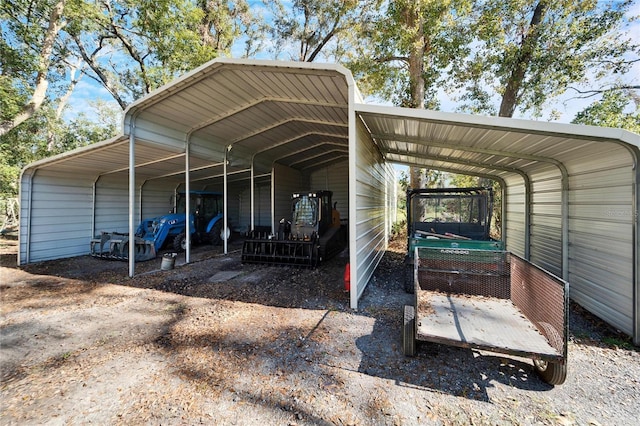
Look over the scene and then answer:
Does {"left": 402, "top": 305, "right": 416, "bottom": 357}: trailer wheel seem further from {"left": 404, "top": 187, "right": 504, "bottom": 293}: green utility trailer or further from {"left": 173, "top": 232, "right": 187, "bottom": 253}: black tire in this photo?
{"left": 173, "top": 232, "right": 187, "bottom": 253}: black tire

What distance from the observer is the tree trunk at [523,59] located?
8.91m

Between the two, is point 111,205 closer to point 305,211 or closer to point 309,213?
point 305,211

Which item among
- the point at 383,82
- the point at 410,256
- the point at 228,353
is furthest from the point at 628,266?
the point at 383,82

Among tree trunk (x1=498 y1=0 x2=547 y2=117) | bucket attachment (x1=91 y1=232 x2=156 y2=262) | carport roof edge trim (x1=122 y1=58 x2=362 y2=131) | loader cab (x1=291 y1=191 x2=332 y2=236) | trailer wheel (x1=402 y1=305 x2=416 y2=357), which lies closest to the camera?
trailer wheel (x1=402 y1=305 x2=416 y2=357)

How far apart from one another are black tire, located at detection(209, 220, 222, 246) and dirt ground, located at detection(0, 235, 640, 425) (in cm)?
586

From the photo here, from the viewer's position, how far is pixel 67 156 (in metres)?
6.59

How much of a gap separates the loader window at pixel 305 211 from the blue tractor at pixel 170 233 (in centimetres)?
276

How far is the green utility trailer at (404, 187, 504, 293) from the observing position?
17.9ft

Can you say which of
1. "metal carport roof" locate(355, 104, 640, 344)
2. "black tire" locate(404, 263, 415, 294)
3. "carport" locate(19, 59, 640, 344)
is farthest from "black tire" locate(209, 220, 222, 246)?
"black tire" locate(404, 263, 415, 294)

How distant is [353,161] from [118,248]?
27.0ft

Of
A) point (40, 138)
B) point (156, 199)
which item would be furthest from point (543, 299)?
point (40, 138)

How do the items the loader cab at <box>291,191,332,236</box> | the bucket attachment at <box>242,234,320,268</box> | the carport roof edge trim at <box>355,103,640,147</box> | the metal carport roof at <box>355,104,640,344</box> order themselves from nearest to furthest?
the carport roof edge trim at <box>355,103,640,147</box> → the metal carport roof at <box>355,104,640,344</box> → the bucket attachment at <box>242,234,320,268</box> → the loader cab at <box>291,191,332,236</box>

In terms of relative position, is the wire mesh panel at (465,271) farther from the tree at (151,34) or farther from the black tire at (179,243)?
the tree at (151,34)

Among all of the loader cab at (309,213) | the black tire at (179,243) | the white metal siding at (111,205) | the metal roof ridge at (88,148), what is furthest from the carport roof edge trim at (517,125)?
the white metal siding at (111,205)
